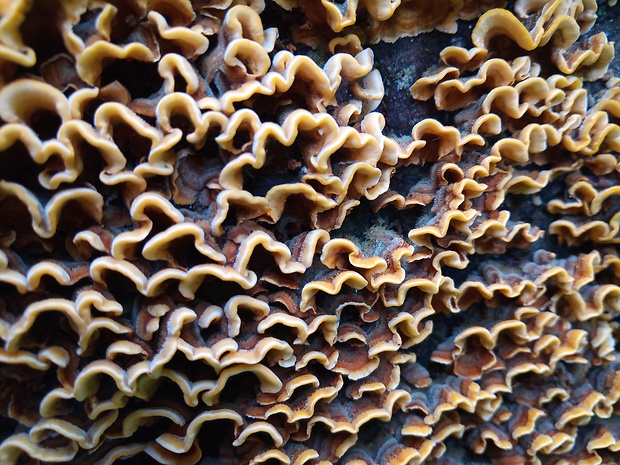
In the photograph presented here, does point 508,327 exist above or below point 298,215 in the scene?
below

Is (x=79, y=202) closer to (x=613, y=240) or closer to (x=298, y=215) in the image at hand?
(x=298, y=215)

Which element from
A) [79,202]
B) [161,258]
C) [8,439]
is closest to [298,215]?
[161,258]

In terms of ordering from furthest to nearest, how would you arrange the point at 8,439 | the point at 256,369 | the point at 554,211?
the point at 554,211 < the point at 256,369 < the point at 8,439

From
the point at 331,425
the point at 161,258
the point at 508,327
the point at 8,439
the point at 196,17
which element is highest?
the point at 196,17

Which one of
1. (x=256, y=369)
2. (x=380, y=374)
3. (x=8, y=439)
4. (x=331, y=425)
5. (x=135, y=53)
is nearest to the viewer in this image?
(x=135, y=53)

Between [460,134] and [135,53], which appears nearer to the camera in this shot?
[135,53]

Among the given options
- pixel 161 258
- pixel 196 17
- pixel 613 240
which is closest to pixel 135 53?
pixel 196 17

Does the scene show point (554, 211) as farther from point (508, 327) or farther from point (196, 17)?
point (196, 17)
